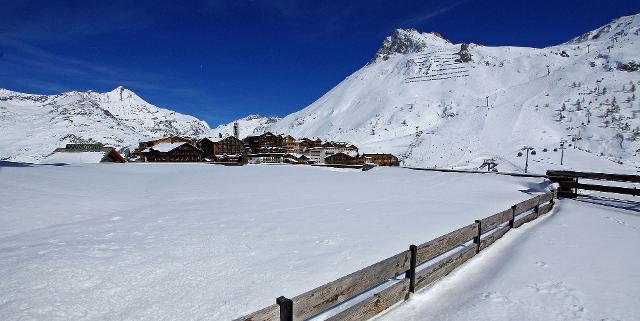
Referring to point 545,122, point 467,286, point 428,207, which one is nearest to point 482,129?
point 545,122

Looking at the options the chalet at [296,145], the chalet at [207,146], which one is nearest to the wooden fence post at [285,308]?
the chalet at [207,146]

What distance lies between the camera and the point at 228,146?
76.0 meters

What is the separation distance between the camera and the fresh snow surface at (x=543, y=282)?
4.74 meters

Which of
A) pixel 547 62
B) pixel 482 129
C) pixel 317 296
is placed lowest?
pixel 317 296

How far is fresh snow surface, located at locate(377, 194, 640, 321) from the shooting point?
474cm

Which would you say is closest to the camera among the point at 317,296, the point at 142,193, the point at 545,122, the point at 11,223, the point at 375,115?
the point at 317,296

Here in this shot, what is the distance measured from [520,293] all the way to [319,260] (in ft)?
12.5

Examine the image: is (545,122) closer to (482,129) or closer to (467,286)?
(482,129)

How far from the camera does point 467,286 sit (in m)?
5.75

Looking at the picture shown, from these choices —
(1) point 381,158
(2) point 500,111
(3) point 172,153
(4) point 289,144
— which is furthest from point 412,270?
(2) point 500,111

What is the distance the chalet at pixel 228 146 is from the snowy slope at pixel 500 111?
1712 inches

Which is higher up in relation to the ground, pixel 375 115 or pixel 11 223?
pixel 375 115

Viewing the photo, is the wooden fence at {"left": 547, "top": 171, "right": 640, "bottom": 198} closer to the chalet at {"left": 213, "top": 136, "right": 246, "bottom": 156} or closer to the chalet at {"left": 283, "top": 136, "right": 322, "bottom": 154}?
the chalet at {"left": 213, "top": 136, "right": 246, "bottom": 156}

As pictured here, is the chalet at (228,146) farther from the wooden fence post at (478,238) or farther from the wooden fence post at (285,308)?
the wooden fence post at (285,308)
